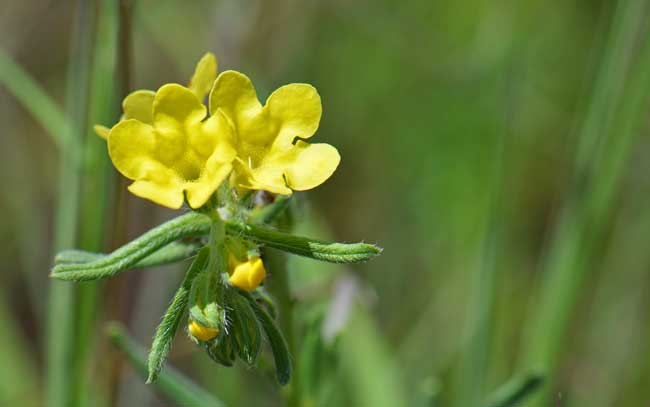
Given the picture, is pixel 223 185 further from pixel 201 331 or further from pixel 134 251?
pixel 201 331

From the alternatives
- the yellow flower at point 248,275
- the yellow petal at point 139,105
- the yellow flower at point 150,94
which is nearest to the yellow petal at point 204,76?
the yellow flower at point 150,94

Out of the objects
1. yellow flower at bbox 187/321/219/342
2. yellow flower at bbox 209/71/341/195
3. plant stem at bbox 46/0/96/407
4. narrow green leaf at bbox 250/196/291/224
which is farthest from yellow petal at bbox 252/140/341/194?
plant stem at bbox 46/0/96/407

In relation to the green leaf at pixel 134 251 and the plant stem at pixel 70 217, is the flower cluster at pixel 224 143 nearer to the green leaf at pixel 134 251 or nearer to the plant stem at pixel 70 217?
the green leaf at pixel 134 251

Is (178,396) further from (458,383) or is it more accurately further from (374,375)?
(458,383)

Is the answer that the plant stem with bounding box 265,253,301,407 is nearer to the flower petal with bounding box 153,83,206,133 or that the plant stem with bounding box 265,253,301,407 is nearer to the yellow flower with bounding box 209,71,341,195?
the yellow flower with bounding box 209,71,341,195

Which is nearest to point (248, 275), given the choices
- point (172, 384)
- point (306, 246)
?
point (306, 246)

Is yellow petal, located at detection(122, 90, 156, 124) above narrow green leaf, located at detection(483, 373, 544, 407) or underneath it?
above
